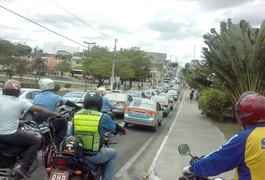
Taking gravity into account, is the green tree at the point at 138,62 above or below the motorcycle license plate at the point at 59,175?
above

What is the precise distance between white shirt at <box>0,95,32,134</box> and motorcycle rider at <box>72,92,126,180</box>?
1171 mm

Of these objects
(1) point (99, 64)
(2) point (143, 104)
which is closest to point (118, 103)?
(2) point (143, 104)

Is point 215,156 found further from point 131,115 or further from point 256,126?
point 131,115

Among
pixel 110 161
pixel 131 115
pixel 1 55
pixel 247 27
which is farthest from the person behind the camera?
pixel 1 55

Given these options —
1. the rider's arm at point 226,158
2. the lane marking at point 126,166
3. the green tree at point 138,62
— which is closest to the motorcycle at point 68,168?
the rider's arm at point 226,158

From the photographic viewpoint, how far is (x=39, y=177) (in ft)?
24.9

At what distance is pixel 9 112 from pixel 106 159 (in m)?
1.68

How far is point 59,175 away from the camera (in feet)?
→ 14.8

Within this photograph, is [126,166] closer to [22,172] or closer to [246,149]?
[22,172]

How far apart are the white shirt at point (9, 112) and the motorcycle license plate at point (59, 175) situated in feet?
5.17

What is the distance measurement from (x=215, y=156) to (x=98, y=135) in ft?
7.78

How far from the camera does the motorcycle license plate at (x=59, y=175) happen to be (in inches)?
177

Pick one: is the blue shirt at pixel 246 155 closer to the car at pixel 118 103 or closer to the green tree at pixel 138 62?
the car at pixel 118 103

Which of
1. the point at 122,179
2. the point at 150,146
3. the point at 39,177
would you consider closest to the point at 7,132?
A: the point at 39,177
